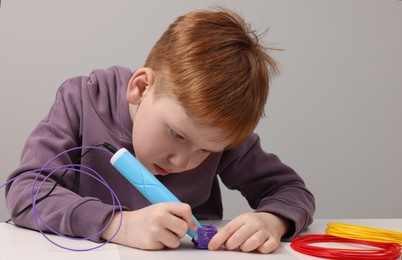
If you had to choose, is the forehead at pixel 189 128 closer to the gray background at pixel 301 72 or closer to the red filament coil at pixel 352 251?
the red filament coil at pixel 352 251

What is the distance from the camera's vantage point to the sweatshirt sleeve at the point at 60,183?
2.23ft

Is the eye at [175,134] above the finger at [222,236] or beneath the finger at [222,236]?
above

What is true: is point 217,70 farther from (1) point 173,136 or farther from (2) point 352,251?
(2) point 352,251

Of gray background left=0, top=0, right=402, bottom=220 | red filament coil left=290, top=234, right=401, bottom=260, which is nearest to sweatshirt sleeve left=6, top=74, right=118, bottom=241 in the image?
red filament coil left=290, top=234, right=401, bottom=260

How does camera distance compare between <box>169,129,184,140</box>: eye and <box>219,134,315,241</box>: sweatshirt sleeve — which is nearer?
<box>169,129,184,140</box>: eye

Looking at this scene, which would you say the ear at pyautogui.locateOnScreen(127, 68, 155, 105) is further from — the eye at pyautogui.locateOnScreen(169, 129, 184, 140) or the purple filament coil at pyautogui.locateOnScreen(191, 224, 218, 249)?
the purple filament coil at pyautogui.locateOnScreen(191, 224, 218, 249)

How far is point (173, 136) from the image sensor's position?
0.74 meters

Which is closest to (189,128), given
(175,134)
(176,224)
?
(175,134)

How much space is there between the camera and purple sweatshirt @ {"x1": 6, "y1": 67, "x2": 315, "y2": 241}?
703 millimetres

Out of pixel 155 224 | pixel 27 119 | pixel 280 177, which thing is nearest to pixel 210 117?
pixel 155 224

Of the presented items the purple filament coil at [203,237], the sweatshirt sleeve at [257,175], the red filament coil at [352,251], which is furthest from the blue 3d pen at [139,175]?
the sweatshirt sleeve at [257,175]

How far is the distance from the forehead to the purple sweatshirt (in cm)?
13

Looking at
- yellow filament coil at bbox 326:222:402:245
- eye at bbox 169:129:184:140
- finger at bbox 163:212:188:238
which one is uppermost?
eye at bbox 169:129:184:140

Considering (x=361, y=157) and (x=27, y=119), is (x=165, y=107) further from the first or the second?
(x=361, y=157)
